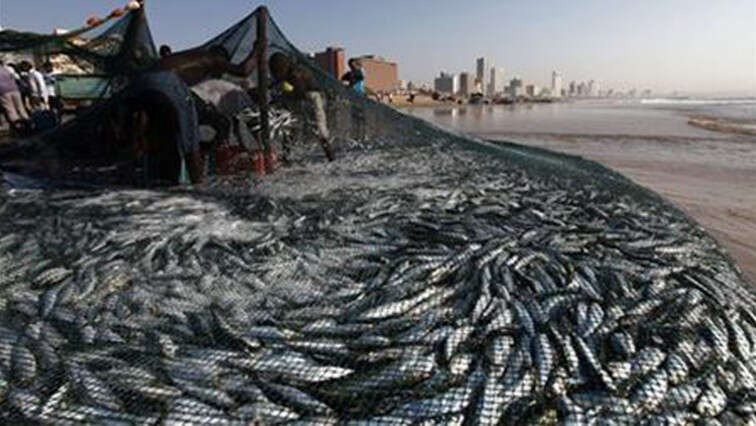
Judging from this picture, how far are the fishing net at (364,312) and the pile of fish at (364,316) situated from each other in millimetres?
16

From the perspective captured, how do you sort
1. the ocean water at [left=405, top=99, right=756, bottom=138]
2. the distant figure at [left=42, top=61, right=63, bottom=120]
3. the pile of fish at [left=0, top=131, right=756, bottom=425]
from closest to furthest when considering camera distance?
1. the pile of fish at [left=0, top=131, right=756, bottom=425]
2. the distant figure at [left=42, top=61, right=63, bottom=120]
3. the ocean water at [left=405, top=99, right=756, bottom=138]

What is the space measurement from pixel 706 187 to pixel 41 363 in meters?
12.2

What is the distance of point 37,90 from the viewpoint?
13625mm

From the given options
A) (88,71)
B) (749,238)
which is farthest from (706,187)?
(88,71)

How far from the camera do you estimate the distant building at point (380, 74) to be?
9856 cm

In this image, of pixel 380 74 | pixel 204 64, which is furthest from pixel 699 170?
pixel 380 74

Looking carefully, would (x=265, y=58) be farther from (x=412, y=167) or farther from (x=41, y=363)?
(x=41, y=363)

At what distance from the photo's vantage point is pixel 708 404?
115 inches

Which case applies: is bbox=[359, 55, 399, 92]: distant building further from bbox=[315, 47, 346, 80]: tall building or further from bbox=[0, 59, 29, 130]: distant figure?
bbox=[0, 59, 29, 130]: distant figure

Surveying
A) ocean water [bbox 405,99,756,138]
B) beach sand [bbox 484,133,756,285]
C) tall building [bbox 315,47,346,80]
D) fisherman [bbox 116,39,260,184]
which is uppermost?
tall building [bbox 315,47,346,80]

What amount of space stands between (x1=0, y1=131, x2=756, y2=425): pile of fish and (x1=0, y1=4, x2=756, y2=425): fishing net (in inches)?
0.6

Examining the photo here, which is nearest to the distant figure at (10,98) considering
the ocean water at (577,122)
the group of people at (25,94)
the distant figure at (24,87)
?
the group of people at (25,94)

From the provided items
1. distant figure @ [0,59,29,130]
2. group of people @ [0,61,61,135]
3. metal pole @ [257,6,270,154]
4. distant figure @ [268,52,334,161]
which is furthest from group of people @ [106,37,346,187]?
distant figure @ [0,59,29,130]

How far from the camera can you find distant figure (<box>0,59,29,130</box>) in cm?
1145
